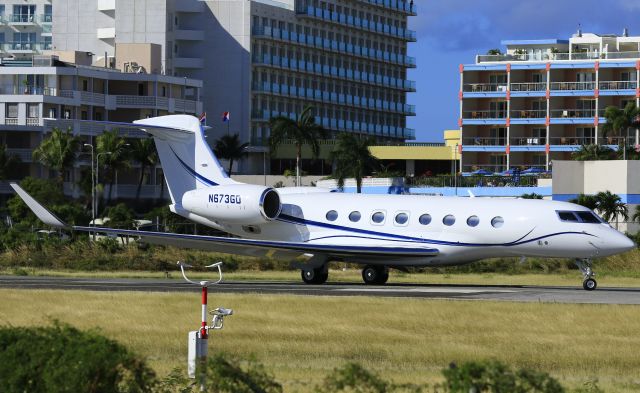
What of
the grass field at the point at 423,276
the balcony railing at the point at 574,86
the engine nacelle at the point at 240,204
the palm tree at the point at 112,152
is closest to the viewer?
the engine nacelle at the point at 240,204


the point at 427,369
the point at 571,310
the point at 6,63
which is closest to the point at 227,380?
the point at 427,369

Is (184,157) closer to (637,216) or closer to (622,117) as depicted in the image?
(637,216)

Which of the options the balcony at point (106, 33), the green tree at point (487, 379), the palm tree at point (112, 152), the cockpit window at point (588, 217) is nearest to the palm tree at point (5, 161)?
the palm tree at point (112, 152)

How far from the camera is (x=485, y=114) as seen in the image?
129250mm

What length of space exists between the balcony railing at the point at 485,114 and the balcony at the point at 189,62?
88.3 ft

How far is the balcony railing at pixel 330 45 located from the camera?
140 meters

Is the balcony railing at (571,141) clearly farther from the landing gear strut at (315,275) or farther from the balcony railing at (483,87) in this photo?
the landing gear strut at (315,275)

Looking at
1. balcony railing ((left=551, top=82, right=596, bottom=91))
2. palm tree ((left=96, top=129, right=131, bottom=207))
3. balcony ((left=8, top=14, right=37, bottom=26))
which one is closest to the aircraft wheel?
palm tree ((left=96, top=129, right=131, bottom=207))

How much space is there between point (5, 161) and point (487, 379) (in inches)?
3858

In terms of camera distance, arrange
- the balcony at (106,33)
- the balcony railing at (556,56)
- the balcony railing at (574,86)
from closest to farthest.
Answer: the balcony railing at (574,86) → the balcony railing at (556,56) → the balcony at (106,33)

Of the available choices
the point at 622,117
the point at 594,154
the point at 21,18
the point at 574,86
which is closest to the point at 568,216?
the point at 594,154

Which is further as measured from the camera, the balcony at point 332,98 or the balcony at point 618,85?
the balcony at point 332,98

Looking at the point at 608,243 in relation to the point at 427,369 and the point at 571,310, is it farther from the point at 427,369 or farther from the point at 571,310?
the point at 427,369

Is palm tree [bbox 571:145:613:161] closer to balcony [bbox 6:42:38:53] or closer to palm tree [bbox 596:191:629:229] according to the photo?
palm tree [bbox 596:191:629:229]
